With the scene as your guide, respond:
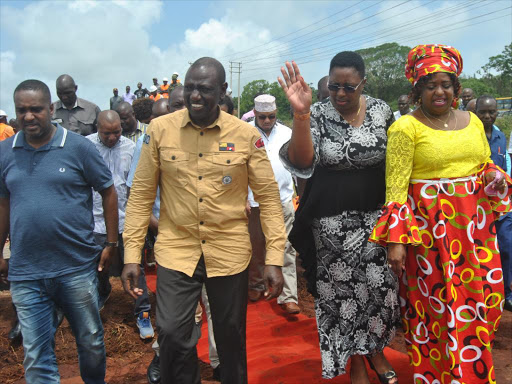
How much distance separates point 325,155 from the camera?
3.44 metres

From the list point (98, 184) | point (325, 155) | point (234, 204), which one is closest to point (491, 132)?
point (325, 155)

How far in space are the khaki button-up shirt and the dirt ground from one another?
159 cm

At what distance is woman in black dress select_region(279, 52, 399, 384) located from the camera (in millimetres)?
3412

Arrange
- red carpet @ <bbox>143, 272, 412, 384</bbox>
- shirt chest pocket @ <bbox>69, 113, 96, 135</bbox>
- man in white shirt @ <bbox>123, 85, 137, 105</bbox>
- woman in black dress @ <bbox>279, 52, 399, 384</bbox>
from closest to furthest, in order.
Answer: woman in black dress @ <bbox>279, 52, 399, 384</bbox> < red carpet @ <bbox>143, 272, 412, 384</bbox> < shirt chest pocket @ <bbox>69, 113, 96, 135</bbox> < man in white shirt @ <bbox>123, 85, 137, 105</bbox>

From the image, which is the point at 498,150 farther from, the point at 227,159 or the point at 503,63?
the point at 503,63

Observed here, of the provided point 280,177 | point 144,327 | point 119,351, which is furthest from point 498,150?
point 119,351

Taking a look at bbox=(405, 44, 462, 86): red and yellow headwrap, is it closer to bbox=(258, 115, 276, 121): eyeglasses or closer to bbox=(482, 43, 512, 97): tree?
bbox=(258, 115, 276, 121): eyeglasses

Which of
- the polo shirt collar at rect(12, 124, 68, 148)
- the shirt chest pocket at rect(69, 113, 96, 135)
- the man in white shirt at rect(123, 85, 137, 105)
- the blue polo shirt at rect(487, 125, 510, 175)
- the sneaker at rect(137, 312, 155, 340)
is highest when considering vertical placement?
the man in white shirt at rect(123, 85, 137, 105)

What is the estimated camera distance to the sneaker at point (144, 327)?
526 centimetres

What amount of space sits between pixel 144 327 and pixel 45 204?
2458 mm

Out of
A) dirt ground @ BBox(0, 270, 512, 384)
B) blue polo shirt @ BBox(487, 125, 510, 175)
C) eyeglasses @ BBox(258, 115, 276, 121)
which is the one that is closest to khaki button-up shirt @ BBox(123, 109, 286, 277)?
dirt ground @ BBox(0, 270, 512, 384)

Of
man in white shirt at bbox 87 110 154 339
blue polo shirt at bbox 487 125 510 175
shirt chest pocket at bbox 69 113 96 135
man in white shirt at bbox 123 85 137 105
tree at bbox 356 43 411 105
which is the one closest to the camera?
man in white shirt at bbox 87 110 154 339

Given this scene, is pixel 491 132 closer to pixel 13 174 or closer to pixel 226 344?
pixel 226 344

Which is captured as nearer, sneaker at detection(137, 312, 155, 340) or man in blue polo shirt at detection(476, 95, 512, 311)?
man in blue polo shirt at detection(476, 95, 512, 311)
